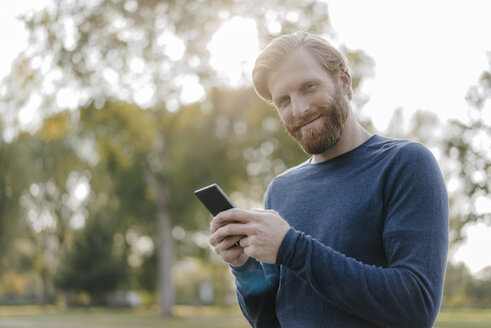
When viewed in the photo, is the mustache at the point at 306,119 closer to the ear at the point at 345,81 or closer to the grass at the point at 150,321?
the ear at the point at 345,81

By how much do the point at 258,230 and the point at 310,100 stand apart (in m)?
0.51

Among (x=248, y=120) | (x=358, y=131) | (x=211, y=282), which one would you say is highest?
(x=248, y=120)

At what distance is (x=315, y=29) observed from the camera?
16.7 metres

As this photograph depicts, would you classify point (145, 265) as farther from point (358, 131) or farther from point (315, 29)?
point (358, 131)

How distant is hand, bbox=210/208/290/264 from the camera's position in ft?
5.04

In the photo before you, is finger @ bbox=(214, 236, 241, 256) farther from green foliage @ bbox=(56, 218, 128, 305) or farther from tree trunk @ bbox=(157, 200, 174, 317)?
green foliage @ bbox=(56, 218, 128, 305)

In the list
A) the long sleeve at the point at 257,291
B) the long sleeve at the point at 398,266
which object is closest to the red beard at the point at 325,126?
the long sleeve at the point at 398,266

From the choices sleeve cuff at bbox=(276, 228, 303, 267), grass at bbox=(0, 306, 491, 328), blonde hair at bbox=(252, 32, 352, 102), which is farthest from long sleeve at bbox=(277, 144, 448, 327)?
grass at bbox=(0, 306, 491, 328)

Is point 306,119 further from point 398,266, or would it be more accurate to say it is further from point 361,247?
point 398,266

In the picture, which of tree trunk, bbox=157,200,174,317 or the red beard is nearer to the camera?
the red beard

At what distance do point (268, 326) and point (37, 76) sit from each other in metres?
12.9

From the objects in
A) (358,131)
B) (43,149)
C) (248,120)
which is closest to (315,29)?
(248,120)

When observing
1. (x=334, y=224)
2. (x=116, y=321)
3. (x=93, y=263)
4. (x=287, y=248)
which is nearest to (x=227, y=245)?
(x=287, y=248)

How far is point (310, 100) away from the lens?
1.78m
